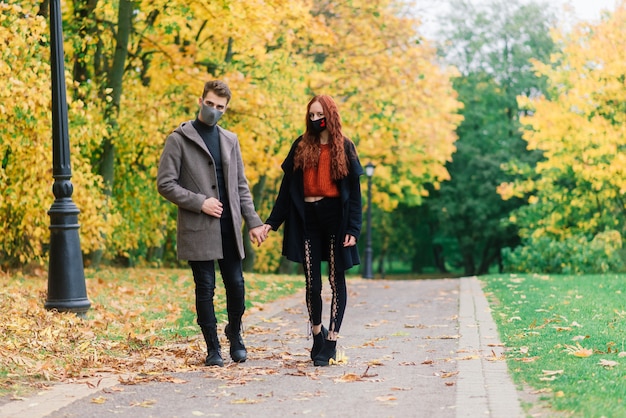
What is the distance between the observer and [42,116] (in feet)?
44.2

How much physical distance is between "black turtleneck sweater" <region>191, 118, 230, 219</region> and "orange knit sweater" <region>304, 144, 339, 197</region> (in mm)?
650

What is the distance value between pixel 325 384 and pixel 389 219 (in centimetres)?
3858

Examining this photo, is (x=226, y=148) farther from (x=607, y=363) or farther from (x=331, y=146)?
(x=607, y=363)

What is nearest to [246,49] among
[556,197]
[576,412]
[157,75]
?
[157,75]

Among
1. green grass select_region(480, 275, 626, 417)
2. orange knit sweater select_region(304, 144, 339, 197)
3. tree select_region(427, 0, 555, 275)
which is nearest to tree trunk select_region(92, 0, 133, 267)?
green grass select_region(480, 275, 626, 417)

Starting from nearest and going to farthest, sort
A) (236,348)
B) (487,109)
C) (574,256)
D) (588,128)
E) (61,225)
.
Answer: (236,348)
(61,225)
(574,256)
(588,128)
(487,109)

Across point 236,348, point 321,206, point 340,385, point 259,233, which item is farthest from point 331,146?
point 340,385

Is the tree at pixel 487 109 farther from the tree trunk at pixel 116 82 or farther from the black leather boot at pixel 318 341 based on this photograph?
the black leather boot at pixel 318 341

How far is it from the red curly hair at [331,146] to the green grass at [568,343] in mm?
1934

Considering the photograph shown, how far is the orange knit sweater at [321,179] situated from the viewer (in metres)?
7.26

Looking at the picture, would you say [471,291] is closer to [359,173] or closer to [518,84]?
[359,173]

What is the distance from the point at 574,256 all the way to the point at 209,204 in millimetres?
14954

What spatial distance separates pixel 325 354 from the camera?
7270 millimetres

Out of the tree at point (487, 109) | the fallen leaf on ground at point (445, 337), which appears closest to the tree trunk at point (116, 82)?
the fallen leaf on ground at point (445, 337)
